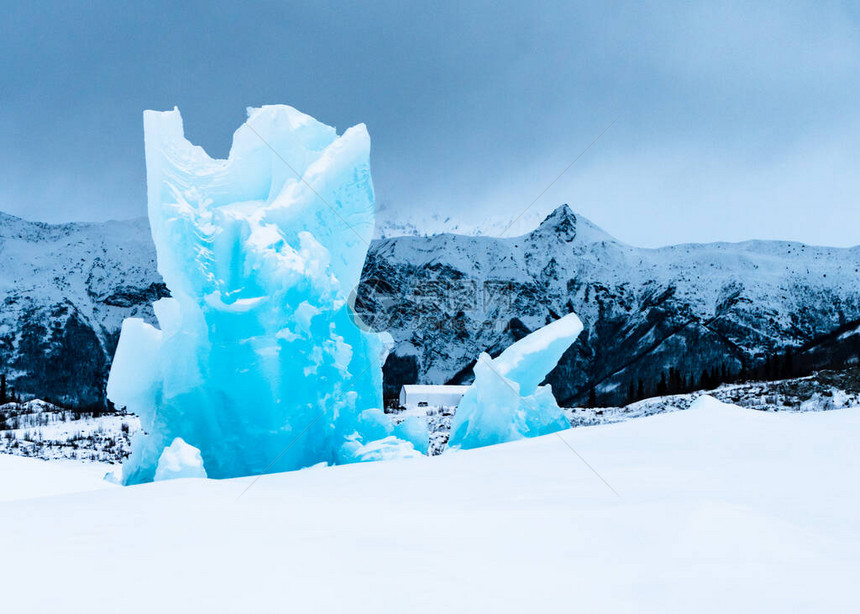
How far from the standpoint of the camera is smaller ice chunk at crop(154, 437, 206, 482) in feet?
37.8

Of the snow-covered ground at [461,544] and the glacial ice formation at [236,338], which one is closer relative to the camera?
the snow-covered ground at [461,544]

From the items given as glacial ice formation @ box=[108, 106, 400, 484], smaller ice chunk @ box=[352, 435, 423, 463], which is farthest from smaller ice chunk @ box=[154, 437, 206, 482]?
smaller ice chunk @ box=[352, 435, 423, 463]

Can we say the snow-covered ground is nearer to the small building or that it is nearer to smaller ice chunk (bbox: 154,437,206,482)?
smaller ice chunk (bbox: 154,437,206,482)

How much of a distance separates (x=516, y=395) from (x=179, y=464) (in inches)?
353

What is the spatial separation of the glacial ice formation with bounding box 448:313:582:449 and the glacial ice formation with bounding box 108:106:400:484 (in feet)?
9.97

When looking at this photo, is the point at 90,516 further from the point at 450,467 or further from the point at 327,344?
the point at 327,344

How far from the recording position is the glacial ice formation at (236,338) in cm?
1420

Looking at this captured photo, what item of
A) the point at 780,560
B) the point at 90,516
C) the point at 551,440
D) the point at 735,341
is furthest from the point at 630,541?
the point at 735,341

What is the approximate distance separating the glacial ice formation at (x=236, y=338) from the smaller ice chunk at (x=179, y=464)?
85.3 inches

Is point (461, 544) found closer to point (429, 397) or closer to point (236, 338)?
point (236, 338)

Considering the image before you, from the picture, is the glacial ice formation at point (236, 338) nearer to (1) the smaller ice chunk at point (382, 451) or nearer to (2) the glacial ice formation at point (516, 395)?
(1) the smaller ice chunk at point (382, 451)

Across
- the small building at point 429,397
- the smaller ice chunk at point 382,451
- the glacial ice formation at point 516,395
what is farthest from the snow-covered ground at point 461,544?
the small building at point 429,397

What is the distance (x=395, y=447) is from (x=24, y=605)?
12.1 meters

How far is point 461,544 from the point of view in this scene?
12.3ft
